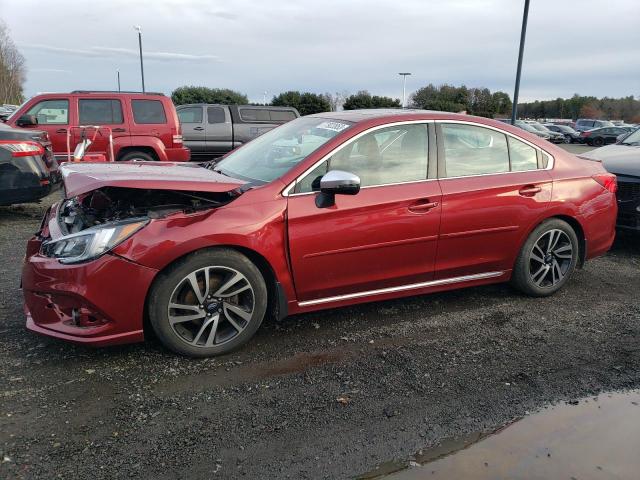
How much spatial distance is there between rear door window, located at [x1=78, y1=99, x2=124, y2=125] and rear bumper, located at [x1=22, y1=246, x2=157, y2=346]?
291 inches

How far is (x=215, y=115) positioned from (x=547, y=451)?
13.5m

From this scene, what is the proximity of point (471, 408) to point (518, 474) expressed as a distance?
530 mm

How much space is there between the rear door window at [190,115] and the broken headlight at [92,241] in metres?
11.9

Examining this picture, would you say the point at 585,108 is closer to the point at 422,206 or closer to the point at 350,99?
the point at 350,99

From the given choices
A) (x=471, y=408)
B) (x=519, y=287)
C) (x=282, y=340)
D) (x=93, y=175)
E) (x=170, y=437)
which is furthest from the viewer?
(x=519, y=287)

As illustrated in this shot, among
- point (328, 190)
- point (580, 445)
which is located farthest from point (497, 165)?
point (580, 445)

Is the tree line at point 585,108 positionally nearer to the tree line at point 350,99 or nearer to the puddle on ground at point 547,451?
the tree line at point 350,99

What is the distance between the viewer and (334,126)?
414cm

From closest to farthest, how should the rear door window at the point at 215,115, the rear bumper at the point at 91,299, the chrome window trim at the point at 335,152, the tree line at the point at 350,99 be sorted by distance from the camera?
the rear bumper at the point at 91,299, the chrome window trim at the point at 335,152, the rear door window at the point at 215,115, the tree line at the point at 350,99

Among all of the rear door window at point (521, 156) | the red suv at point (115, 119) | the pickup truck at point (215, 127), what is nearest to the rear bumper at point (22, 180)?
the red suv at point (115, 119)

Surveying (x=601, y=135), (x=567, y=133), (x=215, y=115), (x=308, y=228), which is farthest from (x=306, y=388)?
(x=567, y=133)

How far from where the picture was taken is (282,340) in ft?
12.5

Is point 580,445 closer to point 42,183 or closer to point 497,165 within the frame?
point 497,165

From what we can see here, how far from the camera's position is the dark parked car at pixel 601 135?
34812mm
